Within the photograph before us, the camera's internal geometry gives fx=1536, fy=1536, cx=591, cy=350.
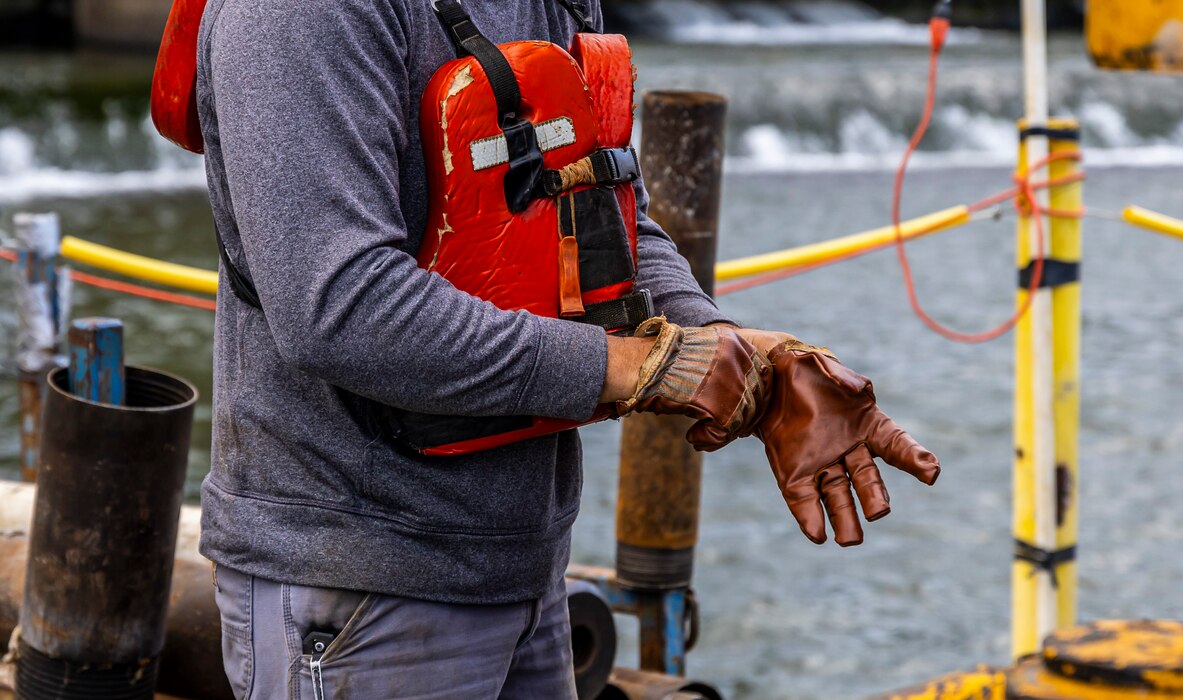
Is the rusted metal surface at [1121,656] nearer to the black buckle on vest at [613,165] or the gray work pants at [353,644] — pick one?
the gray work pants at [353,644]

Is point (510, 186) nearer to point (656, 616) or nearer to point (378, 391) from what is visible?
point (378, 391)

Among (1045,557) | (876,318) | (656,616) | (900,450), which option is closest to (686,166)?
(656,616)

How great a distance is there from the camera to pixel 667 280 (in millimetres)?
1799

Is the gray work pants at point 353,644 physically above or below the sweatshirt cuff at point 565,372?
below

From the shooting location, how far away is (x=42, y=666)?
240 centimetres

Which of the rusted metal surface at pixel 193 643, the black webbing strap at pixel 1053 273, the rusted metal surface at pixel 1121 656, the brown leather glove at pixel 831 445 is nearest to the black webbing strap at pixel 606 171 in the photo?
the brown leather glove at pixel 831 445

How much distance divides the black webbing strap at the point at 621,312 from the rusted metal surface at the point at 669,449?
1.57 meters

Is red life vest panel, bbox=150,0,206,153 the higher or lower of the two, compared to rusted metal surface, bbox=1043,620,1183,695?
higher

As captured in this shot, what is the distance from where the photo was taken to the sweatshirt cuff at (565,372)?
58.9 inches


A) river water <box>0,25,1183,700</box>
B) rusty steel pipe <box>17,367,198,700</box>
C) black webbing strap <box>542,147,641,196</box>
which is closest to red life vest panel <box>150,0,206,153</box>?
black webbing strap <box>542,147,641,196</box>

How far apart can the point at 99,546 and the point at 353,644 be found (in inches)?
37.2

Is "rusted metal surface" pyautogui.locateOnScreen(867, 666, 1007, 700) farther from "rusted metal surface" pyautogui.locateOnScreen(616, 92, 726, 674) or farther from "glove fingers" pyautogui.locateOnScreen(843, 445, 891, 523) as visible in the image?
"glove fingers" pyautogui.locateOnScreen(843, 445, 891, 523)

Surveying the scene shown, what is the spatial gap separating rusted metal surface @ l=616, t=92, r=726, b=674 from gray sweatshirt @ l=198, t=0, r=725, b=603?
5.08 feet

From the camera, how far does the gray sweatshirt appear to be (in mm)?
1406
